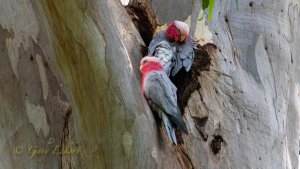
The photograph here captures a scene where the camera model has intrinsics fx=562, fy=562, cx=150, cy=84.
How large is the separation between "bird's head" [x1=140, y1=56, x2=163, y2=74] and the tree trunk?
0.14 feet

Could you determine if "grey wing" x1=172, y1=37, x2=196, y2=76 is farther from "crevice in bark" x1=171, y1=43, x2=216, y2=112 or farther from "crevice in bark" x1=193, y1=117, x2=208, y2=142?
"crevice in bark" x1=193, y1=117, x2=208, y2=142

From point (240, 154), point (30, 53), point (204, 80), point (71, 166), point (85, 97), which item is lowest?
point (240, 154)

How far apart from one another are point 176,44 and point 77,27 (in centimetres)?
94

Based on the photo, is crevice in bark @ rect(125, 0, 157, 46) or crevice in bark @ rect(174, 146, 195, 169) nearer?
crevice in bark @ rect(174, 146, 195, 169)

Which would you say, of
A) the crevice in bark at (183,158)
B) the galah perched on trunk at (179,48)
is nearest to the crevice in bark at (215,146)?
the crevice in bark at (183,158)

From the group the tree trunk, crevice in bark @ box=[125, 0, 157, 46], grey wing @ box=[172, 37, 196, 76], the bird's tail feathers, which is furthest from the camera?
crevice in bark @ box=[125, 0, 157, 46]

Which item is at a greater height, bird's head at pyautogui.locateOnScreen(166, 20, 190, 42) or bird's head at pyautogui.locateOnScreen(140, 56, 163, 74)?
bird's head at pyautogui.locateOnScreen(166, 20, 190, 42)

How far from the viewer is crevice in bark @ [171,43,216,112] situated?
2291 mm

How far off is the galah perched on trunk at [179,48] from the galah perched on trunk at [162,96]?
17cm

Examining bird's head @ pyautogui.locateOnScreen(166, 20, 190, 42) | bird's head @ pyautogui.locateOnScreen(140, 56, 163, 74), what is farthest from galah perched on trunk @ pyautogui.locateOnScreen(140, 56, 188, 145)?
bird's head @ pyautogui.locateOnScreen(166, 20, 190, 42)

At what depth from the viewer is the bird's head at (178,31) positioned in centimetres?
243

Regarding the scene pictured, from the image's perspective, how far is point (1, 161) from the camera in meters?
2.41

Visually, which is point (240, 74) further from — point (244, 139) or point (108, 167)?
point (108, 167)

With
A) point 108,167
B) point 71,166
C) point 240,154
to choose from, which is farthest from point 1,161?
point 240,154
